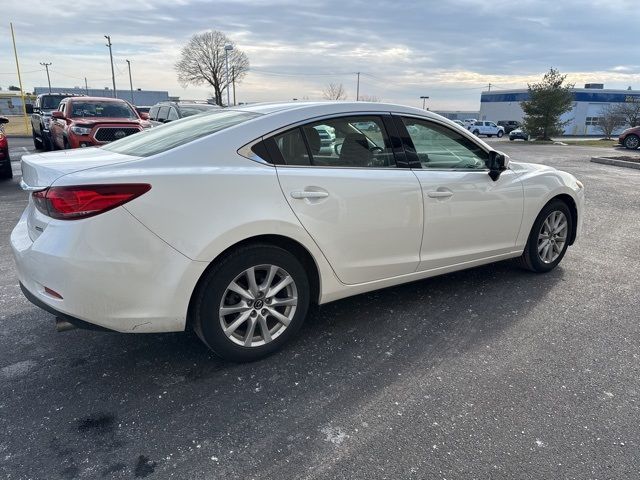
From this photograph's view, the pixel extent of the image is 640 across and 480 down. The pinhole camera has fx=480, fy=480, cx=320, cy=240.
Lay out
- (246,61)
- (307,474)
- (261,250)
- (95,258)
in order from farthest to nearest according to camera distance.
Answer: (246,61)
(261,250)
(95,258)
(307,474)

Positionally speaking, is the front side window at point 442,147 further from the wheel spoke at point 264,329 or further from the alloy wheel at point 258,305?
the wheel spoke at point 264,329

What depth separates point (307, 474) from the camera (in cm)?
223

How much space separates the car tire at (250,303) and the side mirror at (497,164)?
196 cm

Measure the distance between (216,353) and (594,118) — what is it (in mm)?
72372

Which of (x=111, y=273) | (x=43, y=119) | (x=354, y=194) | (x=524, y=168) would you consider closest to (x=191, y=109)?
(x=43, y=119)

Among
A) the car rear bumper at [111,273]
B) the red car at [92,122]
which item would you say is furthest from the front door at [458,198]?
the red car at [92,122]

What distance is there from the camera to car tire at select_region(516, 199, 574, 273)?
184 inches

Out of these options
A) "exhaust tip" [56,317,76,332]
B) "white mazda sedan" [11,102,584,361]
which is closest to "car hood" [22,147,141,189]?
"white mazda sedan" [11,102,584,361]

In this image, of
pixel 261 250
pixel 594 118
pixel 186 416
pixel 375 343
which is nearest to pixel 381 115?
pixel 261 250

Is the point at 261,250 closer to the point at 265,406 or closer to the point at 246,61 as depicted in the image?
the point at 265,406

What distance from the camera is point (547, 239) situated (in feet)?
15.8

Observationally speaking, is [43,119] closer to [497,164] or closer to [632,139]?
[497,164]

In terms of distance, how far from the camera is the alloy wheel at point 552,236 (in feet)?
15.6

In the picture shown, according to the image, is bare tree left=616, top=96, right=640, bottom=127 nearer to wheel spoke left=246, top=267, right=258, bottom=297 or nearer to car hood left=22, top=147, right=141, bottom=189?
wheel spoke left=246, top=267, right=258, bottom=297
